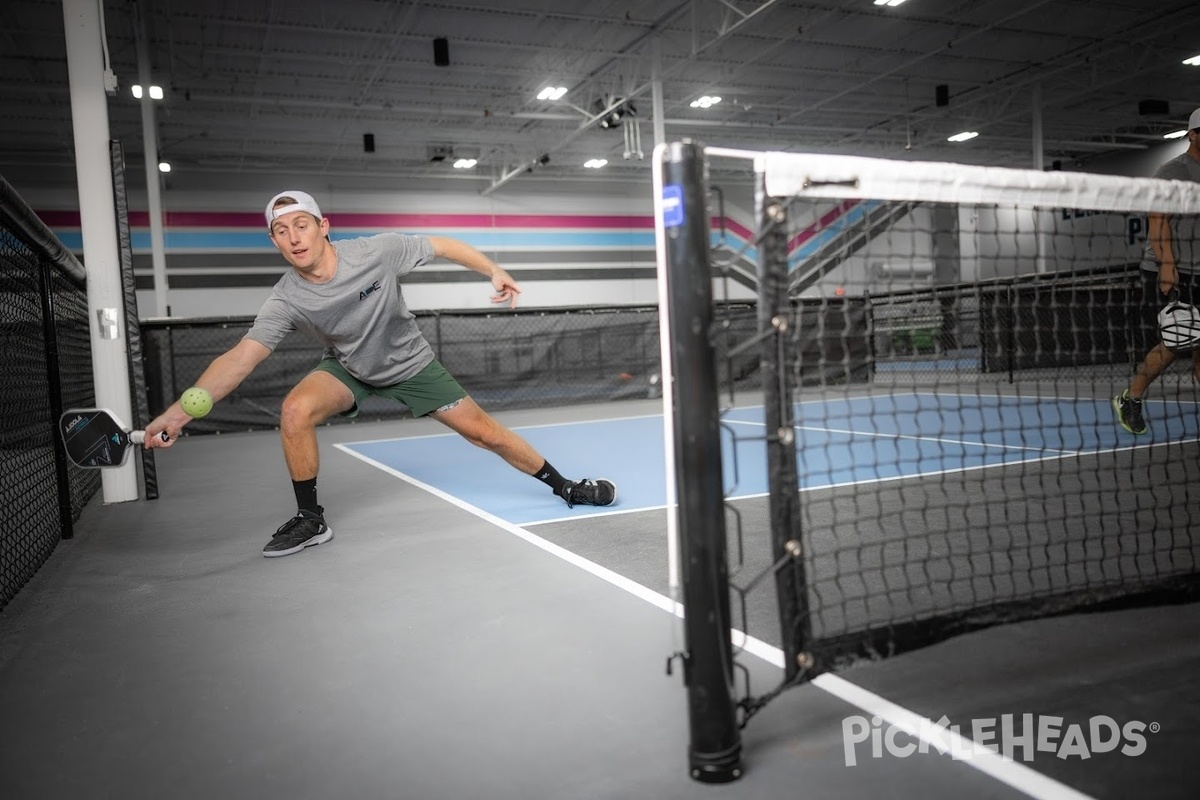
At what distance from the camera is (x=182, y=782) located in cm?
157

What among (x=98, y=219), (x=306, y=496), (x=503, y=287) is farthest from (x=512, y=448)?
(x=98, y=219)

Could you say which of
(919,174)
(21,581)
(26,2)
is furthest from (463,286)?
(919,174)

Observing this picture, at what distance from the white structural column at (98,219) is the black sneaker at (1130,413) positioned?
577 cm

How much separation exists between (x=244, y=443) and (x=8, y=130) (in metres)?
12.0

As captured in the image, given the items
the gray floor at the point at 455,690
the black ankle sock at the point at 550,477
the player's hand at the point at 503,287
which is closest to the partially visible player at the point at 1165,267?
the gray floor at the point at 455,690

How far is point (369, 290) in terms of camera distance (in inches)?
144

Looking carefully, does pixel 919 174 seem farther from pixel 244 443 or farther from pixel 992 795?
pixel 244 443

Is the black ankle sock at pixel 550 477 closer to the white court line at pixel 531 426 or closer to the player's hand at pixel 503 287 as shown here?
the player's hand at pixel 503 287

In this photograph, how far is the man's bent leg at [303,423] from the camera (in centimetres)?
357

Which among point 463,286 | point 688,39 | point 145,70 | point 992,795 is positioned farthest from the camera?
point 463,286

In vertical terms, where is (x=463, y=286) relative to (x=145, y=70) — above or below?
below

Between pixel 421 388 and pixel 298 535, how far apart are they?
0.86m

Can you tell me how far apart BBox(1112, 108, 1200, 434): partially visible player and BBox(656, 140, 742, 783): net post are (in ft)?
8.06

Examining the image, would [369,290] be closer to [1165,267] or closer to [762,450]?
[762,450]
